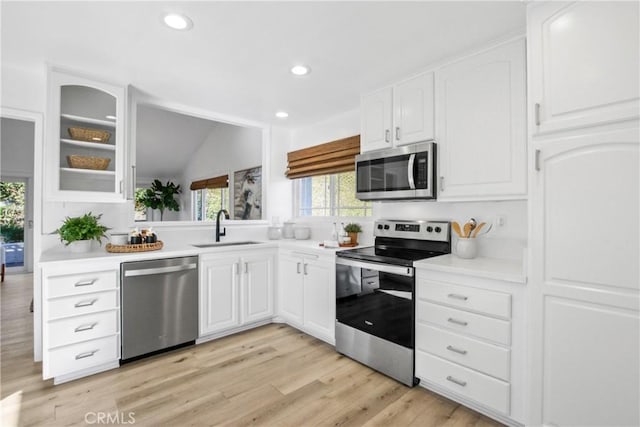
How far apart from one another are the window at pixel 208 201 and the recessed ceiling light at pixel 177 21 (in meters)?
2.92

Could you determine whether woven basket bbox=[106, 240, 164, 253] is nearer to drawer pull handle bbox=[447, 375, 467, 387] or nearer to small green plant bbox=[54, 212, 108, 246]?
small green plant bbox=[54, 212, 108, 246]

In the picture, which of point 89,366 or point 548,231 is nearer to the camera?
point 548,231

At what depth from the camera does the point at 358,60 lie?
231 centimetres

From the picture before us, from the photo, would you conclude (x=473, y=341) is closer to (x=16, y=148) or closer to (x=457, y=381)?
(x=457, y=381)

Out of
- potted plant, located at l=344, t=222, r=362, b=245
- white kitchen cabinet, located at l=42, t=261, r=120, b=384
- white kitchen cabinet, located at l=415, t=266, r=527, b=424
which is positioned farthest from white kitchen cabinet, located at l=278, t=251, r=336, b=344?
white kitchen cabinet, located at l=42, t=261, r=120, b=384

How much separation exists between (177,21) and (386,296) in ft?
7.31

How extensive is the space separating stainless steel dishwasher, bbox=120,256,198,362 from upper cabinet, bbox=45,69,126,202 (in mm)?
718

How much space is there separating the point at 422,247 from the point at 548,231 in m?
1.17

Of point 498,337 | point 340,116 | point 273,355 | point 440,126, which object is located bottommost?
point 273,355

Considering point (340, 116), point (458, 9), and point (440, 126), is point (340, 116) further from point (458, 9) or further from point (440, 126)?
point (458, 9)

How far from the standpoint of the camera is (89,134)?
2.60 m

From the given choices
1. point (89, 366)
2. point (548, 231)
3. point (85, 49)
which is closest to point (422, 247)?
point (548, 231)

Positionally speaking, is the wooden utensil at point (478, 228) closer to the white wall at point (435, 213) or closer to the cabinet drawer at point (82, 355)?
the white wall at point (435, 213)

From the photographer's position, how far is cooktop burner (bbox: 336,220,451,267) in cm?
243
